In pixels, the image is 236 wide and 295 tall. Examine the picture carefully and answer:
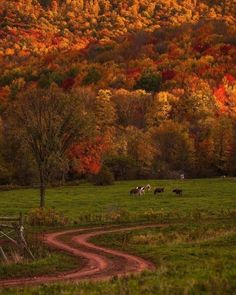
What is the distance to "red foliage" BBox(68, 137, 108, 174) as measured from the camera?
9444cm

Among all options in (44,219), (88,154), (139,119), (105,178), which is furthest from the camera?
(139,119)

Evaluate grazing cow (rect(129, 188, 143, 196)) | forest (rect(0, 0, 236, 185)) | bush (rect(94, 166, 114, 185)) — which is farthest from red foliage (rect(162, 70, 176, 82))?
grazing cow (rect(129, 188, 143, 196))

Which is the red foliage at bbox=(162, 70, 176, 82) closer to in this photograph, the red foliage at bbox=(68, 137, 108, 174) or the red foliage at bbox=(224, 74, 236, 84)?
the red foliage at bbox=(224, 74, 236, 84)

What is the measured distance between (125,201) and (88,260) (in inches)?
1212

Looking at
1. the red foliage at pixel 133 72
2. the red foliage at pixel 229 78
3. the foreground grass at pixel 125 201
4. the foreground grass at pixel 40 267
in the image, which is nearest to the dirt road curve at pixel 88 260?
the foreground grass at pixel 40 267

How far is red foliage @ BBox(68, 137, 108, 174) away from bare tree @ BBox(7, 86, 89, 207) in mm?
37115

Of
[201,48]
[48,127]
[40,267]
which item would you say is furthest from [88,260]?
[201,48]

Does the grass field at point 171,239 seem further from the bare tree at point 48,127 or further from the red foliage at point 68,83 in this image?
the red foliage at point 68,83

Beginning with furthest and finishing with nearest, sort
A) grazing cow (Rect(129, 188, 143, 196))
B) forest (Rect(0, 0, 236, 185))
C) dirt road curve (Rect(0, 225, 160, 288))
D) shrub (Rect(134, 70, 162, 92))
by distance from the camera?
shrub (Rect(134, 70, 162, 92)), forest (Rect(0, 0, 236, 185)), grazing cow (Rect(129, 188, 143, 196)), dirt road curve (Rect(0, 225, 160, 288))

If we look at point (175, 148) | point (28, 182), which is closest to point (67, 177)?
point (28, 182)

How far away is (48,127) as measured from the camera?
5166 cm

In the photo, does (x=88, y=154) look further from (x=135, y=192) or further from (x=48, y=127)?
(x=48, y=127)

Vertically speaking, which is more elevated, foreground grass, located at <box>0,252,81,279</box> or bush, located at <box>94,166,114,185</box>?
bush, located at <box>94,166,114,185</box>

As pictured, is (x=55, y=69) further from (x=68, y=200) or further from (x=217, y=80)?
(x=68, y=200)
